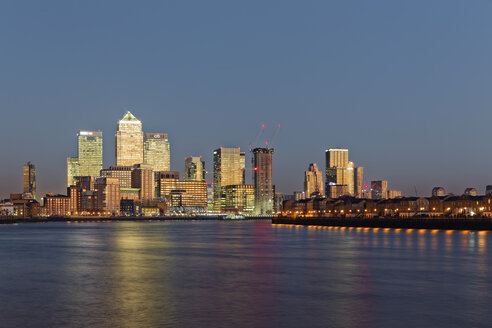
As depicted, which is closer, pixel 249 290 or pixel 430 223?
pixel 249 290

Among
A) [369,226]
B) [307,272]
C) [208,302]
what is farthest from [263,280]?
[369,226]

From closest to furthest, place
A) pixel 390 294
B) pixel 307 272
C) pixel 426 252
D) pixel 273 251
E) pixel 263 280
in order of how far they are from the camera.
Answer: pixel 390 294 < pixel 263 280 < pixel 307 272 < pixel 426 252 < pixel 273 251

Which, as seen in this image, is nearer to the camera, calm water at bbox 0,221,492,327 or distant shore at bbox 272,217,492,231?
calm water at bbox 0,221,492,327

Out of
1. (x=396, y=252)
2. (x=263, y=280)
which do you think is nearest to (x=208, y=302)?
(x=263, y=280)

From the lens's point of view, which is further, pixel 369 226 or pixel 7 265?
pixel 369 226


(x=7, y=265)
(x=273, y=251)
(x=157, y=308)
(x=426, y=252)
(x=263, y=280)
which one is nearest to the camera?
(x=157, y=308)

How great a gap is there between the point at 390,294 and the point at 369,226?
152122 millimetres

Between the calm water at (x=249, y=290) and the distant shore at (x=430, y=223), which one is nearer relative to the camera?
the calm water at (x=249, y=290)

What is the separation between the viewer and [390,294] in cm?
4453

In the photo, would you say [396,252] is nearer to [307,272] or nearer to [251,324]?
[307,272]

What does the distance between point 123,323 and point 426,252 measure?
5603 cm

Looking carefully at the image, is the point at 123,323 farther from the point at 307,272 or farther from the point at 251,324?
the point at 307,272

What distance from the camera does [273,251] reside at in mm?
88562

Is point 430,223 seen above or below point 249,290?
below
